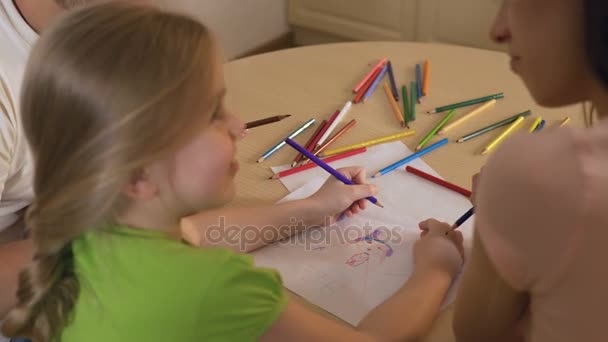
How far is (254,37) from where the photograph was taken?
270 cm

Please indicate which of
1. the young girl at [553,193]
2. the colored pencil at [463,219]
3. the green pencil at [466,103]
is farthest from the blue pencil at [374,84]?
the young girl at [553,193]

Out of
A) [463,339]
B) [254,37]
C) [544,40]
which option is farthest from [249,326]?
[254,37]

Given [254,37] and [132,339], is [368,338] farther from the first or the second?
[254,37]

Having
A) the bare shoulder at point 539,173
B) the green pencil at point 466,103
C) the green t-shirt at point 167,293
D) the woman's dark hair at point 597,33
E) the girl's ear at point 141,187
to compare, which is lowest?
the green pencil at point 466,103

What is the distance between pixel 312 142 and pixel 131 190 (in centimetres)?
46

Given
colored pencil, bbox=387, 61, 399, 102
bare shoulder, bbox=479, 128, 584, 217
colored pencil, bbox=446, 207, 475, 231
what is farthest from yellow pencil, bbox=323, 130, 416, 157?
bare shoulder, bbox=479, 128, 584, 217

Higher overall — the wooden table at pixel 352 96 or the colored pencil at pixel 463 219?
the wooden table at pixel 352 96

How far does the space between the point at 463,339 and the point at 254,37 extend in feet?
7.16

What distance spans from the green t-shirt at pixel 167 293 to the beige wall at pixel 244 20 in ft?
6.14

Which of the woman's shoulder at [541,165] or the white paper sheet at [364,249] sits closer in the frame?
the woman's shoulder at [541,165]

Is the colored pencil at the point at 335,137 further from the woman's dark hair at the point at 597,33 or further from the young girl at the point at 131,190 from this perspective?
the woman's dark hair at the point at 597,33

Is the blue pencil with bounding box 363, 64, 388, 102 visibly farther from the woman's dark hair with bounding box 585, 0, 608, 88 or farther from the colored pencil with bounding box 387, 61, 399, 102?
the woman's dark hair with bounding box 585, 0, 608, 88

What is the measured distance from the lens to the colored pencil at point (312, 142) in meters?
1.00

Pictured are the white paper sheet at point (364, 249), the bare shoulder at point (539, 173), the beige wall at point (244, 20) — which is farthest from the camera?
the beige wall at point (244, 20)
